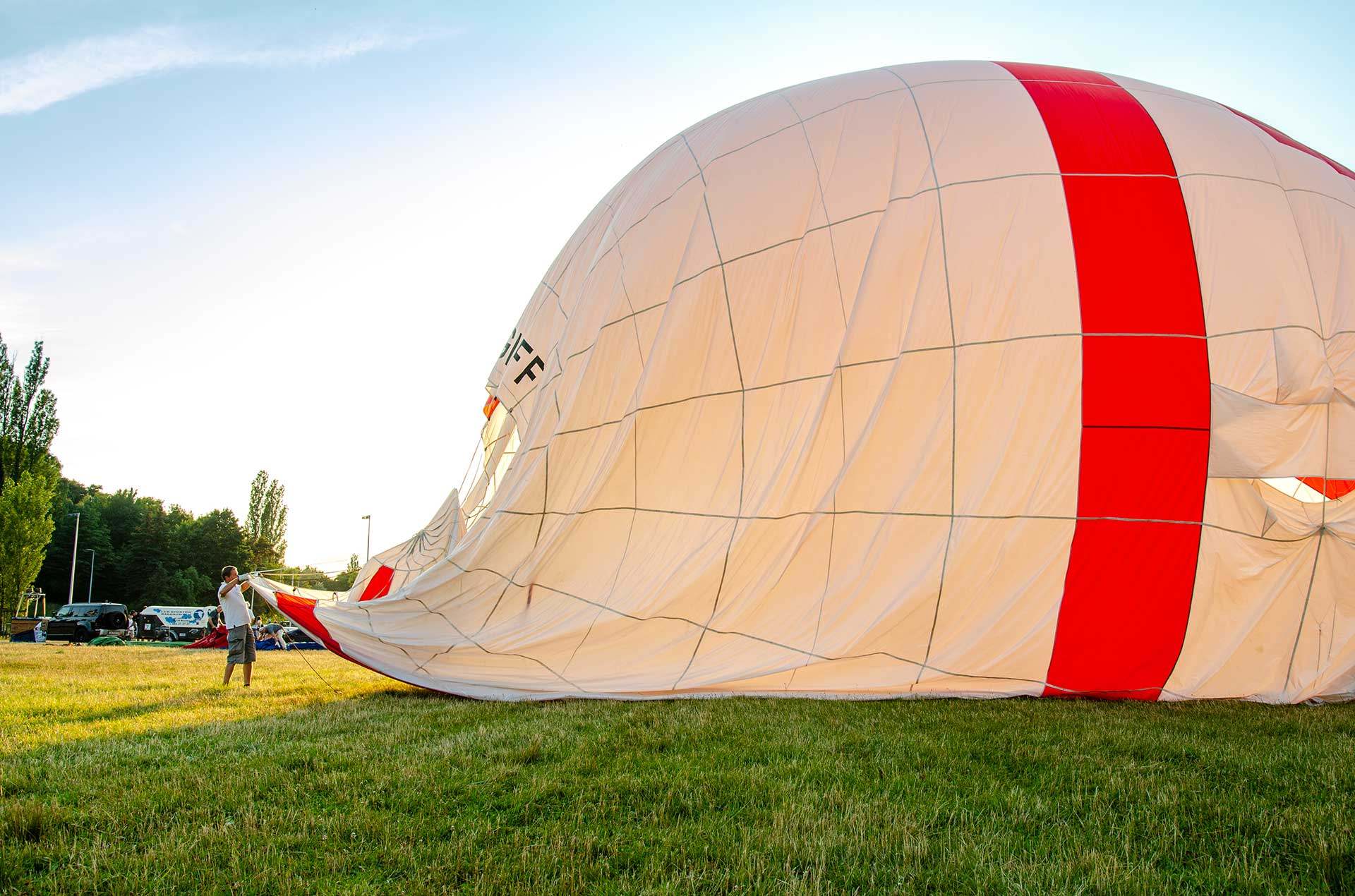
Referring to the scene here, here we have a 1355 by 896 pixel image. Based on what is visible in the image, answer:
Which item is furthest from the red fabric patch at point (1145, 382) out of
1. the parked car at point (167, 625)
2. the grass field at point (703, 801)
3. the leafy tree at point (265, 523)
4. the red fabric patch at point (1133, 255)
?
the leafy tree at point (265, 523)

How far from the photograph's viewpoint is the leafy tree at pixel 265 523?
179ft

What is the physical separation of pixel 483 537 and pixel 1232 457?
6.20 m

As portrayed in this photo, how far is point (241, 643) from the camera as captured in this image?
32.4 feet

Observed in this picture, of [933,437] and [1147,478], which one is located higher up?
[933,437]

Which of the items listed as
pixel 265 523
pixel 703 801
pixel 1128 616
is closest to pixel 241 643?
pixel 703 801

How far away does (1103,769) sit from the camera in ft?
13.5

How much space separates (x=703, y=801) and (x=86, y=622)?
104 feet

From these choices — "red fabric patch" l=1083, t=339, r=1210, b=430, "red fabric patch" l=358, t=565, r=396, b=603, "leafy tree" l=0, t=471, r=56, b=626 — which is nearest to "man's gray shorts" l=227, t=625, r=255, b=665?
"red fabric patch" l=358, t=565, r=396, b=603

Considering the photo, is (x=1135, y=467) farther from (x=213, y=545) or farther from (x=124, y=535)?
(x=124, y=535)

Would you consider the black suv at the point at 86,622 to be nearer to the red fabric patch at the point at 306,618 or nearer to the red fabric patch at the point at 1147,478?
the red fabric patch at the point at 306,618

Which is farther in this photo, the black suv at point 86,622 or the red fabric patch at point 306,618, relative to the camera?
the black suv at point 86,622

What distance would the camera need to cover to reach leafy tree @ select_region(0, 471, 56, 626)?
111 ft

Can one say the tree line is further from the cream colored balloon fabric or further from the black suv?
the cream colored balloon fabric

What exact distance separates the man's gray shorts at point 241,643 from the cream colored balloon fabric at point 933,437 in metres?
2.96
